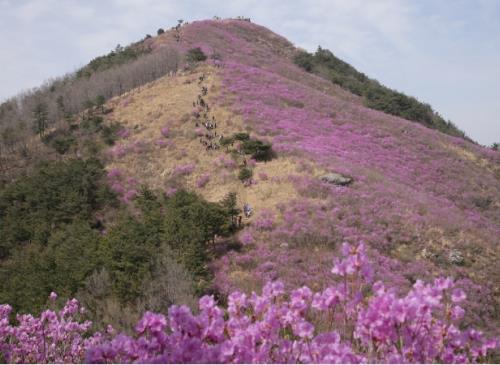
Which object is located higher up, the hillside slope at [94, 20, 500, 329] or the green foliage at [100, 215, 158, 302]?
the hillside slope at [94, 20, 500, 329]

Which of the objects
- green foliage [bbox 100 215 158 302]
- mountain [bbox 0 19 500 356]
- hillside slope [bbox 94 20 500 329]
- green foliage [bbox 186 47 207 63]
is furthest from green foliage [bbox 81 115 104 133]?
green foliage [bbox 100 215 158 302]

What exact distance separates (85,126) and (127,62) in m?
21.6

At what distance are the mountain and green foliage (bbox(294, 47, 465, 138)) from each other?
0.89 meters

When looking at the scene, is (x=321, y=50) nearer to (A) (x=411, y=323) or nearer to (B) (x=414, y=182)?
(B) (x=414, y=182)

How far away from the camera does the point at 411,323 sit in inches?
121

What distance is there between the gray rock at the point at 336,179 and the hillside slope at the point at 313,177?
445 millimetres

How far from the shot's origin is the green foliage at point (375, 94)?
156 ft

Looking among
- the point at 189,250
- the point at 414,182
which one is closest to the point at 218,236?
the point at 189,250

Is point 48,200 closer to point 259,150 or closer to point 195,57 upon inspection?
point 259,150

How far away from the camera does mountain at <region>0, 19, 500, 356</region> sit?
51.4 ft

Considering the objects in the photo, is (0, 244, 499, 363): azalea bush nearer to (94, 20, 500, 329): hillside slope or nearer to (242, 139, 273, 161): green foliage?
(94, 20, 500, 329): hillside slope

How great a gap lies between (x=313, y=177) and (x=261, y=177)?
2.63m

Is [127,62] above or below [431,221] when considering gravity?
above

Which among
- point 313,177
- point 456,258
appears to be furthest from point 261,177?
point 456,258
